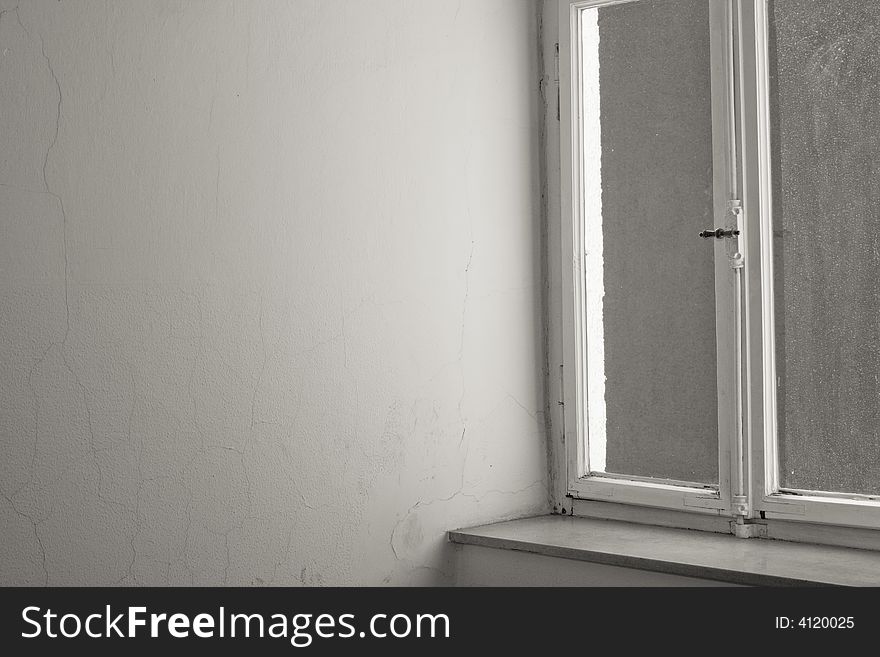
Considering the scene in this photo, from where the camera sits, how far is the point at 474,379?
3.07 metres

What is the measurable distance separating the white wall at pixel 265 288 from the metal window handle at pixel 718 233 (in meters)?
0.59

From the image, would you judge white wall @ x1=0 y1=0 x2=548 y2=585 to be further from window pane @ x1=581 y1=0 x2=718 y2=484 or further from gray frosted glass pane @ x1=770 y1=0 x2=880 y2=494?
gray frosted glass pane @ x1=770 y1=0 x2=880 y2=494

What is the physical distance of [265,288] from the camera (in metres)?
2.52

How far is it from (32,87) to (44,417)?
694mm

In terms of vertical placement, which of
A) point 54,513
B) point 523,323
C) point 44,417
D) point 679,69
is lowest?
point 54,513

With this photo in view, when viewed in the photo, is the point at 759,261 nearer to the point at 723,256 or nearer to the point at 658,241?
the point at 723,256

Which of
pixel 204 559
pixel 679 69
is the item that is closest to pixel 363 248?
pixel 204 559
